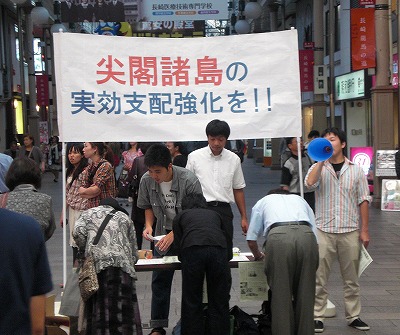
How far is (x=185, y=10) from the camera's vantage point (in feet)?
72.7

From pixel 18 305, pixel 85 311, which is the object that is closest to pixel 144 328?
pixel 85 311

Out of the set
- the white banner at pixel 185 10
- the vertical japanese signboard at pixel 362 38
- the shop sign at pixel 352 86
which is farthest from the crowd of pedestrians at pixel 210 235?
the shop sign at pixel 352 86

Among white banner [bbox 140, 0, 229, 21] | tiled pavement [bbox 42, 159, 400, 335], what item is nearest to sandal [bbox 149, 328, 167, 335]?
tiled pavement [bbox 42, 159, 400, 335]

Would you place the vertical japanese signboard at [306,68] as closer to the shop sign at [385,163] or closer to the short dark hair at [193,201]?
the shop sign at [385,163]

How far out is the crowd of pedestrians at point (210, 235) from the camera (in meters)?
5.93

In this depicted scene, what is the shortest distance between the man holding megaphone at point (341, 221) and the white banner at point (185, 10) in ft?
50.5

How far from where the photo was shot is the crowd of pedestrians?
5930 millimetres

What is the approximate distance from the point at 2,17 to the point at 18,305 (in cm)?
3555

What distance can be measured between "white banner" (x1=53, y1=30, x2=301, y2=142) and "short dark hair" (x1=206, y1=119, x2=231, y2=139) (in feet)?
0.93

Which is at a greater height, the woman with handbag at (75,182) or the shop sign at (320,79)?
the shop sign at (320,79)

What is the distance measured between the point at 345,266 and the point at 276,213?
1.32 metres

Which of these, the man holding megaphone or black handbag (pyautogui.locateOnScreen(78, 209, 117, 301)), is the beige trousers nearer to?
the man holding megaphone

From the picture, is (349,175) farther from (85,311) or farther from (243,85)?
(85,311)

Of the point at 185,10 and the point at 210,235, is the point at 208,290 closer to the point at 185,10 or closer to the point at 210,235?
the point at 210,235
